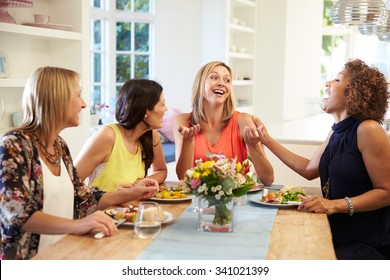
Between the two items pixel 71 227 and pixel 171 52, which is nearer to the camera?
pixel 71 227

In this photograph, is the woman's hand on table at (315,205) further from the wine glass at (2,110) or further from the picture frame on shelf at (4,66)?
the picture frame on shelf at (4,66)

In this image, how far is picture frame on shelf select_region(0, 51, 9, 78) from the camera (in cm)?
368

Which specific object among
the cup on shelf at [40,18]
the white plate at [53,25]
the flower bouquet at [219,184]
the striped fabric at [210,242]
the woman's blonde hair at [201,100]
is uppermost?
the cup on shelf at [40,18]

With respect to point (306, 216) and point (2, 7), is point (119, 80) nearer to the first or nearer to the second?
point (2, 7)

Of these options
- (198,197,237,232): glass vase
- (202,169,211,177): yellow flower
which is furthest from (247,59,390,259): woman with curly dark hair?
(202,169,211,177): yellow flower

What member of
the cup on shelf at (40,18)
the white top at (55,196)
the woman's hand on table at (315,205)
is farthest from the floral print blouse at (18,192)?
the cup on shelf at (40,18)

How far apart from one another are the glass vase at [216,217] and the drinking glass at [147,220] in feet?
0.60

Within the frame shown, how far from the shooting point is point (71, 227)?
1826mm

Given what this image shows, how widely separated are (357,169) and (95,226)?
1.17 meters

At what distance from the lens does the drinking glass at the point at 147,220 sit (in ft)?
5.84
